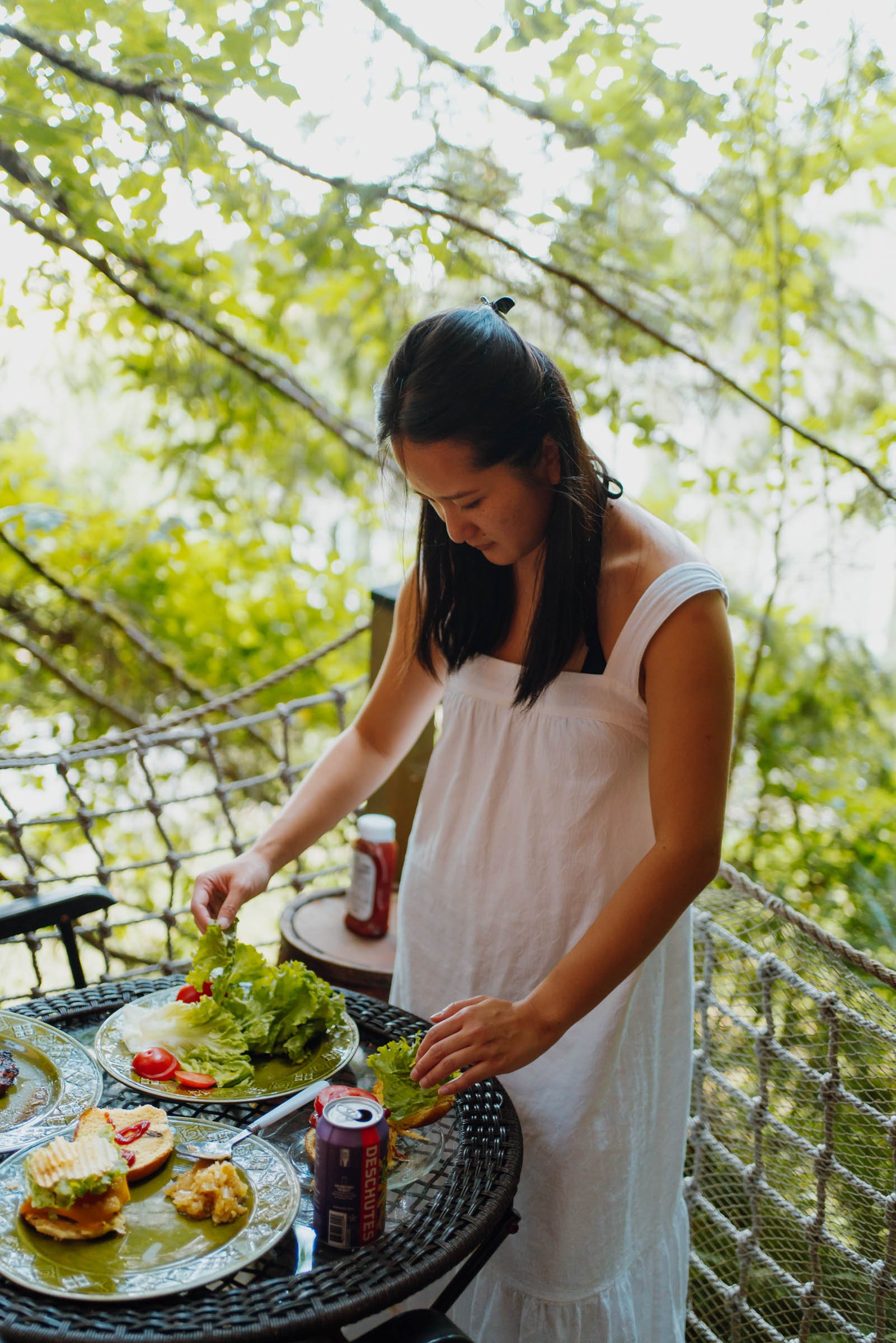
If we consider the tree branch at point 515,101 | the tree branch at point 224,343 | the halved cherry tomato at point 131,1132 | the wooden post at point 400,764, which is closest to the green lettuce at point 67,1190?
the halved cherry tomato at point 131,1132

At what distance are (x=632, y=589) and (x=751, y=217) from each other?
99.1 inches

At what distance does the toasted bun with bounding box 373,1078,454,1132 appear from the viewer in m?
1.17

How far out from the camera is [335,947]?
1903 mm

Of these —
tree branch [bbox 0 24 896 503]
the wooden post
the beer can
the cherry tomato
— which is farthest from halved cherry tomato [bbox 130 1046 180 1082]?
tree branch [bbox 0 24 896 503]

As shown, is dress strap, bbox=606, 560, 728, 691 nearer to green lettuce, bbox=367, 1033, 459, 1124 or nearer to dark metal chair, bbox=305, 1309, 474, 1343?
green lettuce, bbox=367, 1033, 459, 1124

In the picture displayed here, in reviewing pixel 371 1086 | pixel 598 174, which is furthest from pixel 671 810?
pixel 598 174

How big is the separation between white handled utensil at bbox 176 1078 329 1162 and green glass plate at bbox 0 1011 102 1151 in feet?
0.51

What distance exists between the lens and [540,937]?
1348 millimetres

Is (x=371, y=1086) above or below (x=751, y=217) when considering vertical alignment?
below

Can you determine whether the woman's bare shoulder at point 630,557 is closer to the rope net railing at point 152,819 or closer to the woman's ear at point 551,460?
the woman's ear at point 551,460

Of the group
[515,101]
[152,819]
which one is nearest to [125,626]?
[152,819]

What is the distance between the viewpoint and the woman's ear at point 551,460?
4.04 ft

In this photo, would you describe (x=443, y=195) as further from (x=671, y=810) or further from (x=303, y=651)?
(x=671, y=810)

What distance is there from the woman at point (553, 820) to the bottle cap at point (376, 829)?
331mm
